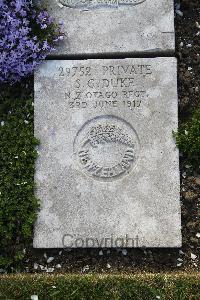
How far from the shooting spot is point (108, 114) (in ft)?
16.7

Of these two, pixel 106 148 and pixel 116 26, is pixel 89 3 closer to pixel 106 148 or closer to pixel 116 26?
pixel 116 26

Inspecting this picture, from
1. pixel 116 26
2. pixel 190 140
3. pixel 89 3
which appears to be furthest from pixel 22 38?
pixel 190 140

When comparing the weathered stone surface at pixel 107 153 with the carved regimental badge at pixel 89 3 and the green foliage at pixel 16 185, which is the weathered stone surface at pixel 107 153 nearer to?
the green foliage at pixel 16 185

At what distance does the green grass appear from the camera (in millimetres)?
4570

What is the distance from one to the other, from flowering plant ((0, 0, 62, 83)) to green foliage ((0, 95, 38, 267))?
27cm

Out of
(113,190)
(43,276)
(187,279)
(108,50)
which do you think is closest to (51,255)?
(43,276)

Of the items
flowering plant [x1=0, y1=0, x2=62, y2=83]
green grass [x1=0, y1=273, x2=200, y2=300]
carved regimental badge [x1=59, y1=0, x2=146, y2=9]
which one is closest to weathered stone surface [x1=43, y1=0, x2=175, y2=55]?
carved regimental badge [x1=59, y1=0, x2=146, y2=9]

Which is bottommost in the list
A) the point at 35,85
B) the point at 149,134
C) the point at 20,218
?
the point at 20,218

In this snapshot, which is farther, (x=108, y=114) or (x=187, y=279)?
(x=108, y=114)

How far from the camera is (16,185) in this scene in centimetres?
503

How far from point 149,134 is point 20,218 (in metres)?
1.13

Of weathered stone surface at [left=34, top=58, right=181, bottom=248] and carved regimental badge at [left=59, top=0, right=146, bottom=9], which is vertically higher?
carved regimental badge at [left=59, top=0, right=146, bottom=9]

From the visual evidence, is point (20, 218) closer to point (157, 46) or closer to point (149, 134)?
point (149, 134)

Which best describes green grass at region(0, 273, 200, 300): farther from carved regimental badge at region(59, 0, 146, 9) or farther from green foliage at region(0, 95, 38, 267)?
carved regimental badge at region(59, 0, 146, 9)
